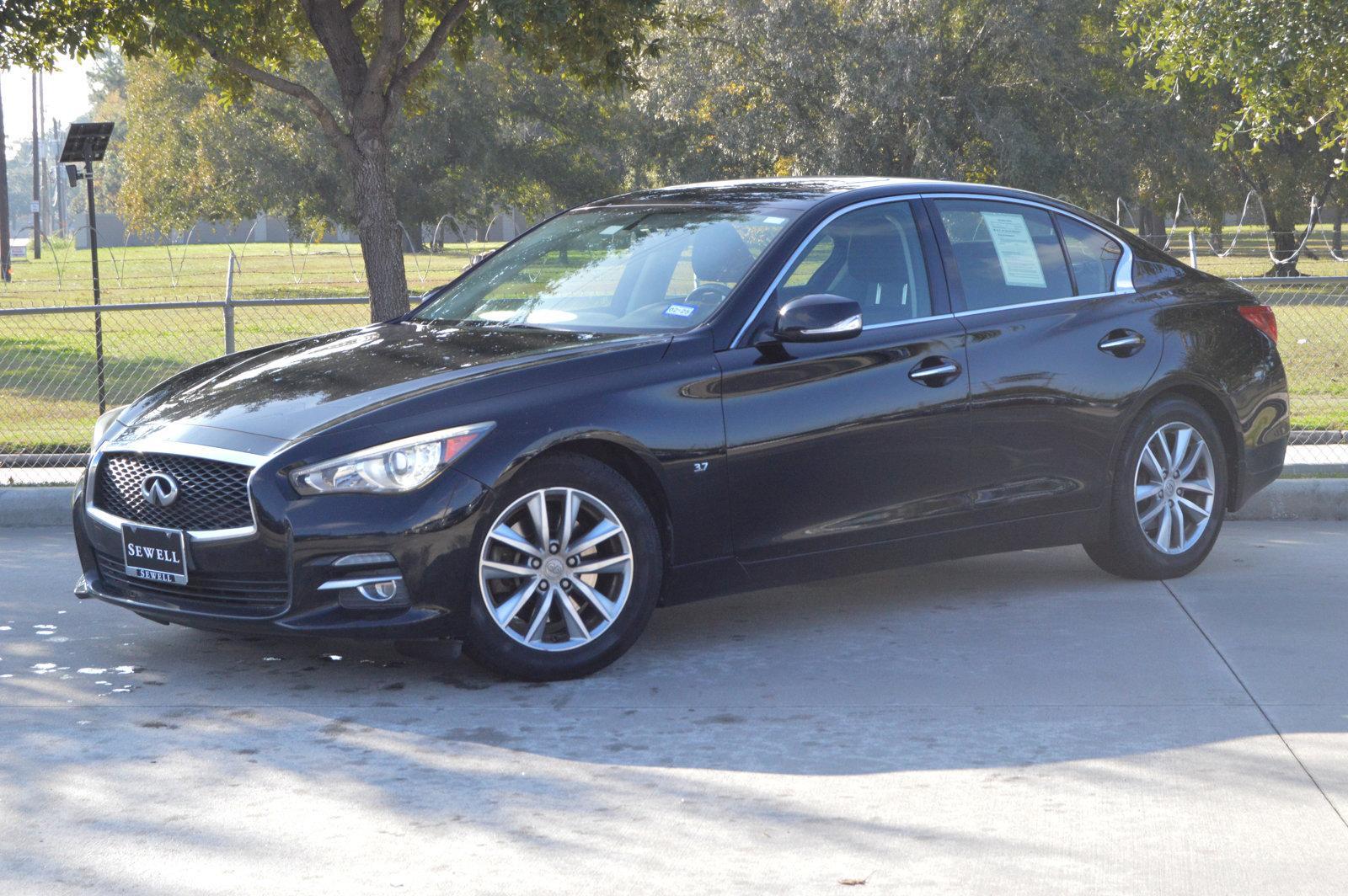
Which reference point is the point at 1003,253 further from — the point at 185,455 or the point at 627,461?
the point at 185,455

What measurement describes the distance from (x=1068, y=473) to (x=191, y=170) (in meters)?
40.1

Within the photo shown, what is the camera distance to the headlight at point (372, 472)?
16.8ft

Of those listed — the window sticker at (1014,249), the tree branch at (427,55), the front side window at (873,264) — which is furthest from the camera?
the tree branch at (427,55)

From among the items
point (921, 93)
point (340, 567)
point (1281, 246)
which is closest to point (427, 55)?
Answer: point (340, 567)

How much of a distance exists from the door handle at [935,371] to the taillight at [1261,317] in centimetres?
187

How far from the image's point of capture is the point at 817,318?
575 centimetres

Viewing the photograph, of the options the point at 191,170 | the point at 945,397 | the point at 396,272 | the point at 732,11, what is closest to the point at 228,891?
the point at 945,397

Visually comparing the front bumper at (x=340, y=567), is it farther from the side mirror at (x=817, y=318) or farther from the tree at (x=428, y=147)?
the tree at (x=428, y=147)

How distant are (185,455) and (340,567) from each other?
715 millimetres

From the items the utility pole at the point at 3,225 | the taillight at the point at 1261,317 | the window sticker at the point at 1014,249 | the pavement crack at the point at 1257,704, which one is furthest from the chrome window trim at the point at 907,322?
the utility pole at the point at 3,225

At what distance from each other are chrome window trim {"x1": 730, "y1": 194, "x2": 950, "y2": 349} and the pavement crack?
1.61 m

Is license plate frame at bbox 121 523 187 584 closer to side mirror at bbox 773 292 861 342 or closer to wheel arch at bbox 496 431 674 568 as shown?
wheel arch at bbox 496 431 674 568

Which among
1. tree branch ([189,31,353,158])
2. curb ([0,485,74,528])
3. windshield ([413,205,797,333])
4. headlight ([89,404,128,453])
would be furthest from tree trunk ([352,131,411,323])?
headlight ([89,404,128,453])

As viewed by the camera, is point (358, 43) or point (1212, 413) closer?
point (1212, 413)
